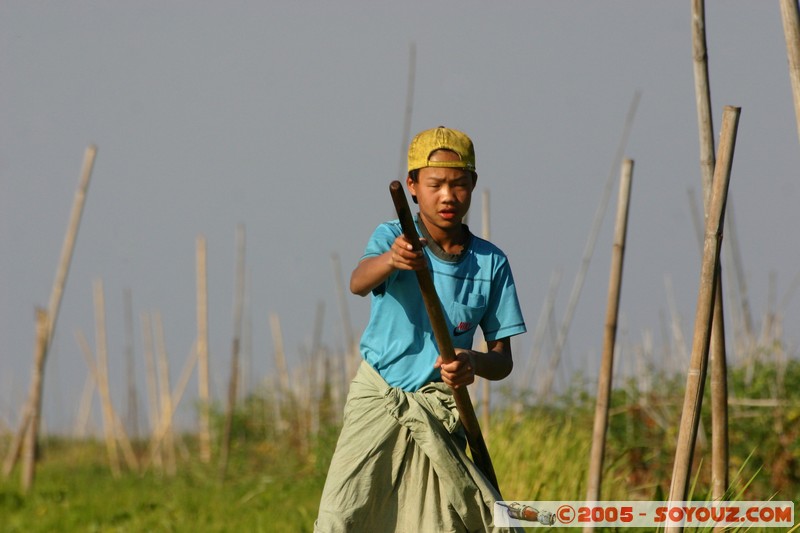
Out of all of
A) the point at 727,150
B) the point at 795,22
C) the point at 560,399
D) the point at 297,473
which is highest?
the point at 795,22

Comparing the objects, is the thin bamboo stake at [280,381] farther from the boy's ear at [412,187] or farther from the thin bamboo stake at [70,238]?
the boy's ear at [412,187]

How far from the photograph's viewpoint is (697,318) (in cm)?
307

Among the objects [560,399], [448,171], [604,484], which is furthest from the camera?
[560,399]

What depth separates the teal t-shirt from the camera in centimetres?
299

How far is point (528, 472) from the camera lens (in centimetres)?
575

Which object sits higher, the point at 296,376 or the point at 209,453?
the point at 296,376

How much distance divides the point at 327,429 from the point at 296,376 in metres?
1.18

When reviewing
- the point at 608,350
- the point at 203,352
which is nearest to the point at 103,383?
the point at 203,352

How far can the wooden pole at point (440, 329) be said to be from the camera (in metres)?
2.50

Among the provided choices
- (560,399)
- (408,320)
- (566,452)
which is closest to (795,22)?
(408,320)

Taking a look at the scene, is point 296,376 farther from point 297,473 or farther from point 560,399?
point 560,399

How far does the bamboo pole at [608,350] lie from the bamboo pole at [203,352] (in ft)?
19.7

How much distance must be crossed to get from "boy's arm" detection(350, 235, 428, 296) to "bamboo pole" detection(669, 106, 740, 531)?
0.86m

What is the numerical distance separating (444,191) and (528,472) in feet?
10.4
